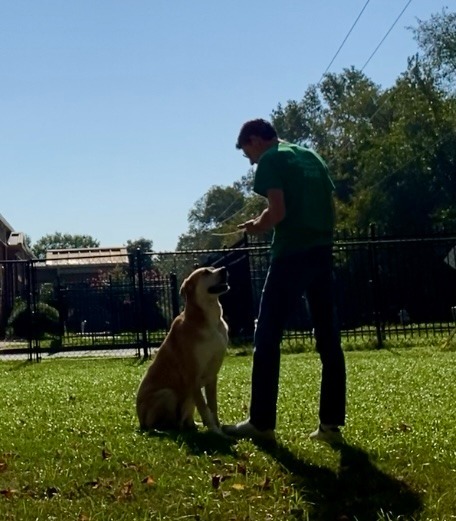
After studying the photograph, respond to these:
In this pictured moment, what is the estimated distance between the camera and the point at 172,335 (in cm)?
639

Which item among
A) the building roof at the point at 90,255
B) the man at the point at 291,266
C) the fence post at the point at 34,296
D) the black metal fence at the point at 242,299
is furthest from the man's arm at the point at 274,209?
the building roof at the point at 90,255

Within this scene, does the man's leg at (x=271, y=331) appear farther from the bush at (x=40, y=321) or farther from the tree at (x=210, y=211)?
the tree at (x=210, y=211)

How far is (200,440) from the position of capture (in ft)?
18.2

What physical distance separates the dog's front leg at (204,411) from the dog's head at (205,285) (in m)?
0.70

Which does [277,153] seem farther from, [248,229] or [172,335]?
[172,335]

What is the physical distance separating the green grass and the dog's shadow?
12 millimetres

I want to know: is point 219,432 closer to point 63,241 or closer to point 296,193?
point 296,193

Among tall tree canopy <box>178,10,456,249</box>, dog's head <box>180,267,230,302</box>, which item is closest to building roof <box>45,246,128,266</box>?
tall tree canopy <box>178,10,456,249</box>

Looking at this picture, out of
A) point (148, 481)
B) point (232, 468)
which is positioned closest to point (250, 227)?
point (232, 468)

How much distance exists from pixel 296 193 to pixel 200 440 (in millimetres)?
1593

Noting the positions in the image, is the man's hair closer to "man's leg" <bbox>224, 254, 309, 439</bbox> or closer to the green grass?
"man's leg" <bbox>224, 254, 309, 439</bbox>

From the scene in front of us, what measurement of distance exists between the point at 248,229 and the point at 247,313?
1395cm

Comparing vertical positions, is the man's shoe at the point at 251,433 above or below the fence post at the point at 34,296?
below

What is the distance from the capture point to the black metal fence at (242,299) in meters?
18.4
